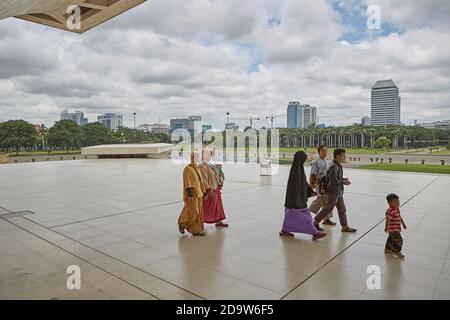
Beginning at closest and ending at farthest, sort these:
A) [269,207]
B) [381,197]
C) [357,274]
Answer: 1. [357,274]
2. [269,207]
3. [381,197]

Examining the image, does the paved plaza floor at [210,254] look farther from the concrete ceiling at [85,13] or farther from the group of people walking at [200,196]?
the concrete ceiling at [85,13]

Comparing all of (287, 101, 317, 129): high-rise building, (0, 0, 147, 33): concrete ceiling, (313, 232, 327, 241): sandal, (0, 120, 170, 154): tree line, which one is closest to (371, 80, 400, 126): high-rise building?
(287, 101, 317, 129): high-rise building

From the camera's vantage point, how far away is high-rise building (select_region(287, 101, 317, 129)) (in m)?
70.5

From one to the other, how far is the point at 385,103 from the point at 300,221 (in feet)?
195

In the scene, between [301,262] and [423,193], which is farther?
[423,193]

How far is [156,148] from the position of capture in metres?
26.3

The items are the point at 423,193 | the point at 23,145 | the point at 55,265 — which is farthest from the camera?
the point at 23,145

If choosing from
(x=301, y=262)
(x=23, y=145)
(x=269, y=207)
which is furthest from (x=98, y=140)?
(x=301, y=262)

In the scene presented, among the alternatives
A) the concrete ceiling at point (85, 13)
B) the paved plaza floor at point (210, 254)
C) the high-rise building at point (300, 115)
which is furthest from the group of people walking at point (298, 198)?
the high-rise building at point (300, 115)

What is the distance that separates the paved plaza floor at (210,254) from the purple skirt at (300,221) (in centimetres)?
19

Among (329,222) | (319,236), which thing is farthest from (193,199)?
(329,222)

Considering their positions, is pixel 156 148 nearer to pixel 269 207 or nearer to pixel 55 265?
pixel 269 207
